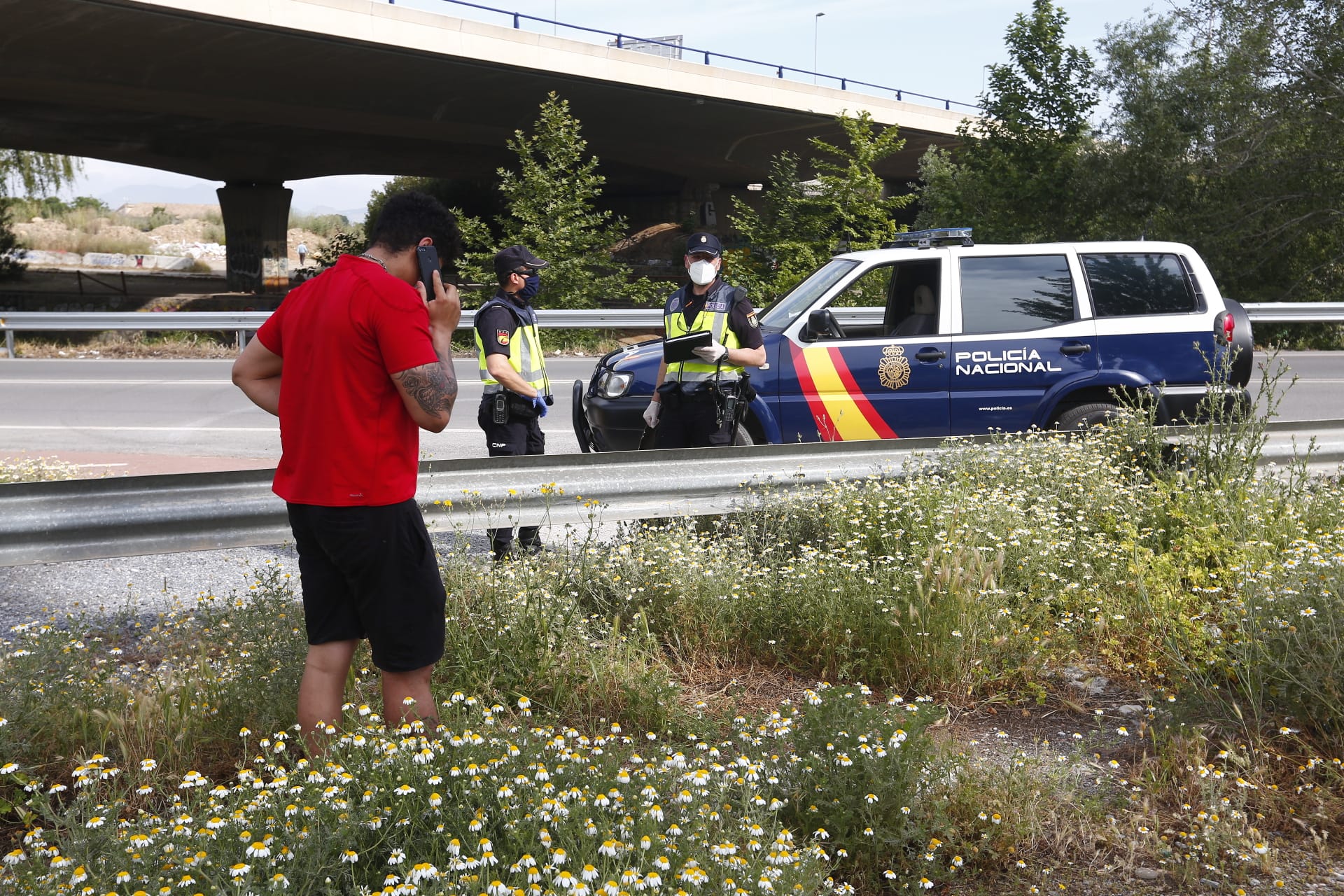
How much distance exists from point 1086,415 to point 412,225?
18.3ft

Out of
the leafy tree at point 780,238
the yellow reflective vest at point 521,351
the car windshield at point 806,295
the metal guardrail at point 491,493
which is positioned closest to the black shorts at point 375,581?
the metal guardrail at point 491,493

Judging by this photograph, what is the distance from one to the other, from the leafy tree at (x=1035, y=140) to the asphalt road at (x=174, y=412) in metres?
12.5

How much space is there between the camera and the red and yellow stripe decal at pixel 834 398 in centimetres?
733

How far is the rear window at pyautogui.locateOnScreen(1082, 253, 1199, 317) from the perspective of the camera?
7781mm

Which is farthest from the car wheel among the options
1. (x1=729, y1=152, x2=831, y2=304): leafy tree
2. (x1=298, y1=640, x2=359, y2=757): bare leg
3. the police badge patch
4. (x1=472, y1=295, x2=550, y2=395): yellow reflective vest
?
(x1=729, y1=152, x2=831, y2=304): leafy tree

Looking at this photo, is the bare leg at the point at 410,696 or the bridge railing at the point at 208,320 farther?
the bridge railing at the point at 208,320

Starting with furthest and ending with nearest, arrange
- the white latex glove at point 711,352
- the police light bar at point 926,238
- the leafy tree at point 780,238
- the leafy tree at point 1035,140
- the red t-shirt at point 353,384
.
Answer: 1. the leafy tree at point 1035,140
2. the leafy tree at point 780,238
3. the police light bar at point 926,238
4. the white latex glove at point 711,352
5. the red t-shirt at point 353,384

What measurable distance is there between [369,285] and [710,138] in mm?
37944

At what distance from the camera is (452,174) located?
45.0m

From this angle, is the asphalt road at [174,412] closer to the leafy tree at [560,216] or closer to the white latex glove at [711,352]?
the white latex glove at [711,352]

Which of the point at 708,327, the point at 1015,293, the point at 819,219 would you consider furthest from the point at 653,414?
the point at 819,219

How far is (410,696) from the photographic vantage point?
3389 millimetres

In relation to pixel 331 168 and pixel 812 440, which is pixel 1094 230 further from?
pixel 331 168

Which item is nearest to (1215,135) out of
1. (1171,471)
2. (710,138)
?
(710,138)
